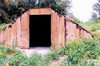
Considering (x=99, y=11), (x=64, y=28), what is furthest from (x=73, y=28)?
(x=99, y=11)

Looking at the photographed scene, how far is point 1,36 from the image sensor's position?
9.55 metres

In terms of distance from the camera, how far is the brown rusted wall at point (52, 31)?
872 centimetres

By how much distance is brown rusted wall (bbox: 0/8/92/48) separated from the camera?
8719 mm

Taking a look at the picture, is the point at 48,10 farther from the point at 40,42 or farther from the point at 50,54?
the point at 40,42

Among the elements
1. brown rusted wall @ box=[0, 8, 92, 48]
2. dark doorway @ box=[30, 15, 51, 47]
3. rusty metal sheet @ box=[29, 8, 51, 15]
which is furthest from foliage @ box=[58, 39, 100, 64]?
dark doorway @ box=[30, 15, 51, 47]

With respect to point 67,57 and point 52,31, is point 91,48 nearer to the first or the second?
point 67,57

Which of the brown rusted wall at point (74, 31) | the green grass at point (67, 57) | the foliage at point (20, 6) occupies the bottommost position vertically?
the green grass at point (67, 57)

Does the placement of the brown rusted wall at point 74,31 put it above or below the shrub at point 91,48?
above

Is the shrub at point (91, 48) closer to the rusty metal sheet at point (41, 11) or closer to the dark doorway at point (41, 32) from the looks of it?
the rusty metal sheet at point (41, 11)

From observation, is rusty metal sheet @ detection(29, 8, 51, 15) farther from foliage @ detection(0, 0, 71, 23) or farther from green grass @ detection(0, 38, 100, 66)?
foliage @ detection(0, 0, 71, 23)

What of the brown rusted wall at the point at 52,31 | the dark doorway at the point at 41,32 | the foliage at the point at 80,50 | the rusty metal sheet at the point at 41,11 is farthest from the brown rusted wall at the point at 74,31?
the dark doorway at the point at 41,32

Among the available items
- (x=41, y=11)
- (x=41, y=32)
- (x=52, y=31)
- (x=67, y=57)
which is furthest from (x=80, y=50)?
(x=41, y=32)

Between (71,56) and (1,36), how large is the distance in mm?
5117

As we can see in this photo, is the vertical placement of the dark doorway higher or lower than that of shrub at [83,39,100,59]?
higher
